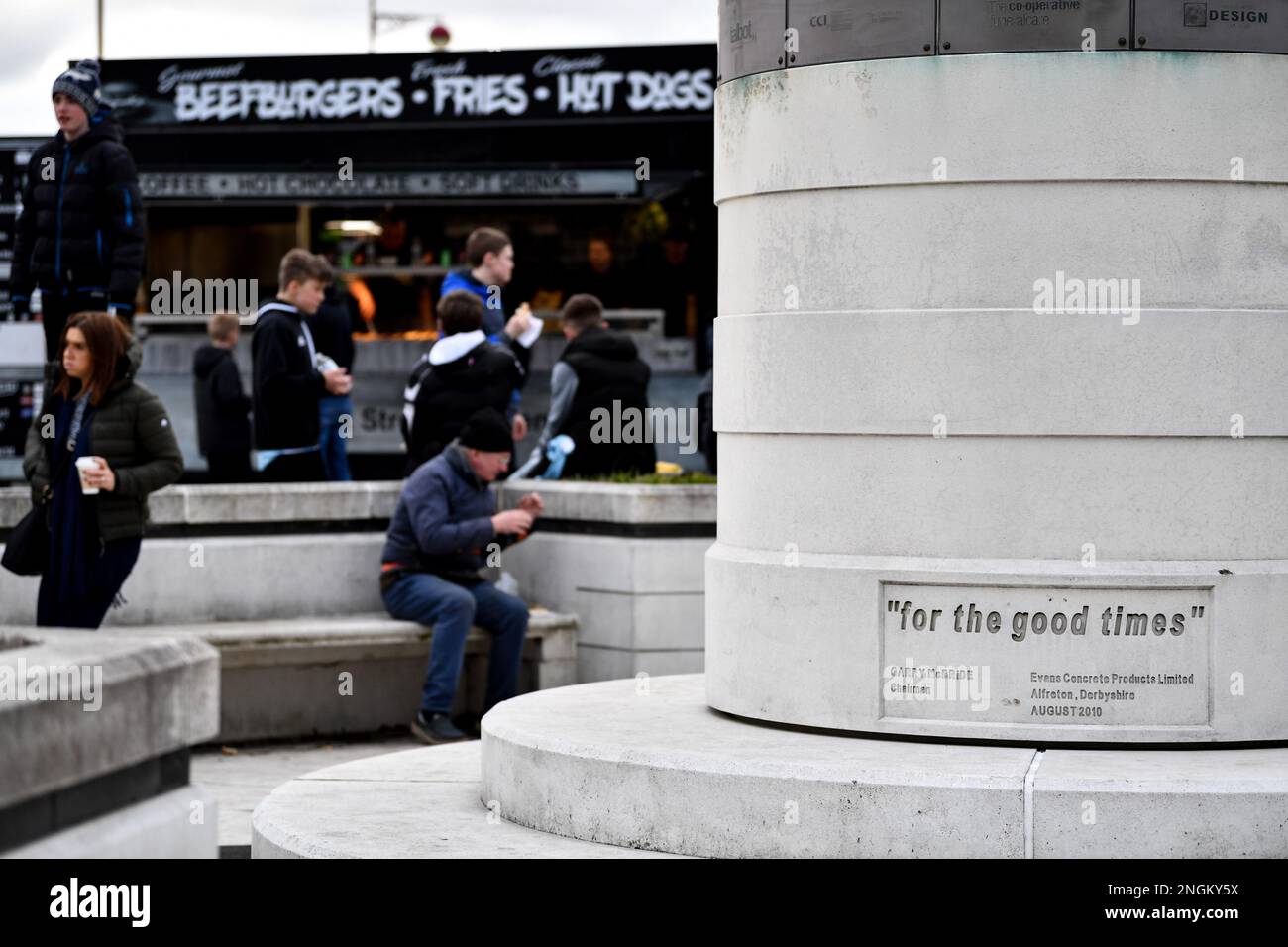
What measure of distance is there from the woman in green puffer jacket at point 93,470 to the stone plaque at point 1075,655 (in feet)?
12.6

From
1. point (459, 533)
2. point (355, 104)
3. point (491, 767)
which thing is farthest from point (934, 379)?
point (355, 104)

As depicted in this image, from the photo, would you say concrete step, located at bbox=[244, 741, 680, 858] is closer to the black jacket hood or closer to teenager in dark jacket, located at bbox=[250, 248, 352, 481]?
teenager in dark jacket, located at bbox=[250, 248, 352, 481]

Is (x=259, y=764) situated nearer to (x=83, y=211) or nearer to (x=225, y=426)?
(x=83, y=211)

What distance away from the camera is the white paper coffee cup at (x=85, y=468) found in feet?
26.5

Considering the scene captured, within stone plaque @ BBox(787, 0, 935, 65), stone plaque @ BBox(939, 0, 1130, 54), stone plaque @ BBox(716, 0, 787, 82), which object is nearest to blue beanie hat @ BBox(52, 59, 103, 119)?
stone plaque @ BBox(716, 0, 787, 82)

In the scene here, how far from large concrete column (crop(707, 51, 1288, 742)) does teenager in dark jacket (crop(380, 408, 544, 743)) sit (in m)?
3.51

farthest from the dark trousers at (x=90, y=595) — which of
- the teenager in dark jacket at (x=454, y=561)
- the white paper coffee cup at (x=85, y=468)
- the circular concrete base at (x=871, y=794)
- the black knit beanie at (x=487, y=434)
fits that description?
the circular concrete base at (x=871, y=794)

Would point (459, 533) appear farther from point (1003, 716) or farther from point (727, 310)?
point (1003, 716)

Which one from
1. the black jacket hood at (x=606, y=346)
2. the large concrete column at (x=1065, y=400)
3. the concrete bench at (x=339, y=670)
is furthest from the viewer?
the black jacket hood at (x=606, y=346)

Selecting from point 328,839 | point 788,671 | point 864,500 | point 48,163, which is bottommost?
point 328,839

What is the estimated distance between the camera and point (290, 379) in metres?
11.0

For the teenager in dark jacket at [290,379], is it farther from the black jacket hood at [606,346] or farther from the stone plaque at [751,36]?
the stone plaque at [751,36]

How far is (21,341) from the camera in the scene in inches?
821

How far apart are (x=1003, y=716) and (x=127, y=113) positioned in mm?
16187
